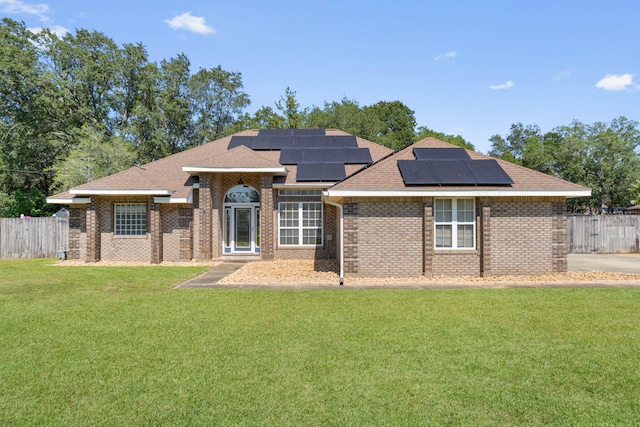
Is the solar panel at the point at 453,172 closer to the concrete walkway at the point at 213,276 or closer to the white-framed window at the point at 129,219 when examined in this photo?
the concrete walkway at the point at 213,276

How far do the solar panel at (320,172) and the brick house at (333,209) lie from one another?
Answer: 9 cm

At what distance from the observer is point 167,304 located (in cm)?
916

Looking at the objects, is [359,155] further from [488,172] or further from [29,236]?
[29,236]

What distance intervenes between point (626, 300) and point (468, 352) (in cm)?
597

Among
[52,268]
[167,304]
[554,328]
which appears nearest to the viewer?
[554,328]

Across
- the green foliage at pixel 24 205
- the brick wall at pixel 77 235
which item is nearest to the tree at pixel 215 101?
the green foliage at pixel 24 205

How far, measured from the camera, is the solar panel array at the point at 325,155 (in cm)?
2058

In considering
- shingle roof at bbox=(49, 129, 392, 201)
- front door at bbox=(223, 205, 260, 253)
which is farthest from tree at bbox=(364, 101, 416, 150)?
front door at bbox=(223, 205, 260, 253)

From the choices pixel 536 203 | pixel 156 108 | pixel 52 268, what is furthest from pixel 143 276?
pixel 156 108

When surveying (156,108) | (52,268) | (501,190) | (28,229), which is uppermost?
(156,108)

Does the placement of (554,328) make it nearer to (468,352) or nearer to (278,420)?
(468,352)

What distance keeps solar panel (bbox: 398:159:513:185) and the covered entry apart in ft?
26.0

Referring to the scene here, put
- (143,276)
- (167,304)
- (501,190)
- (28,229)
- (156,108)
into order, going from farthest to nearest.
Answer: (156,108) < (28,229) < (143,276) < (501,190) < (167,304)

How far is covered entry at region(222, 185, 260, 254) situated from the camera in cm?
1919
